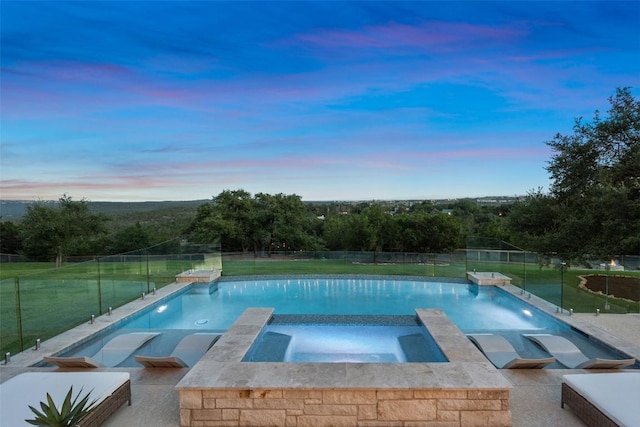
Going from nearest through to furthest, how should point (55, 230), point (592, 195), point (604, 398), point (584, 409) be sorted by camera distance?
1. point (604, 398)
2. point (584, 409)
3. point (592, 195)
4. point (55, 230)

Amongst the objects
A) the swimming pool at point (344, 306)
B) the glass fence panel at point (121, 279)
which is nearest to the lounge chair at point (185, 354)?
the swimming pool at point (344, 306)

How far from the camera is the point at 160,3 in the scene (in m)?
11.2

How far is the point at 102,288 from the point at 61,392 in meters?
5.27

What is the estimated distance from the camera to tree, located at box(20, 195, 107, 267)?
23.9 m

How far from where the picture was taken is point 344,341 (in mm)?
6711

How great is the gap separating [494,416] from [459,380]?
0.47m

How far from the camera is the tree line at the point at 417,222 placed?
11.5 metres

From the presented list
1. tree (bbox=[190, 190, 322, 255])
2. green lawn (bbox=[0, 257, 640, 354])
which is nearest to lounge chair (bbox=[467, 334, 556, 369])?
green lawn (bbox=[0, 257, 640, 354])

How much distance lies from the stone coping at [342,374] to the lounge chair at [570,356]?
1751mm

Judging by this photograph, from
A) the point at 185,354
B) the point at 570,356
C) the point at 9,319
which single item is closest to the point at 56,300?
the point at 9,319

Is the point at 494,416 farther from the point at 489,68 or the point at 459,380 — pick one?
the point at 489,68

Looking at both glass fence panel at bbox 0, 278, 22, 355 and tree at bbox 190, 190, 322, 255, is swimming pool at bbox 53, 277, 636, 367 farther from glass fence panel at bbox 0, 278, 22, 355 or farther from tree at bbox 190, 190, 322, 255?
tree at bbox 190, 190, 322, 255

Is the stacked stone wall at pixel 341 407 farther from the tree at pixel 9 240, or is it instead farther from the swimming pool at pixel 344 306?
the tree at pixel 9 240

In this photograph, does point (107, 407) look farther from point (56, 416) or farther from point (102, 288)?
point (102, 288)
